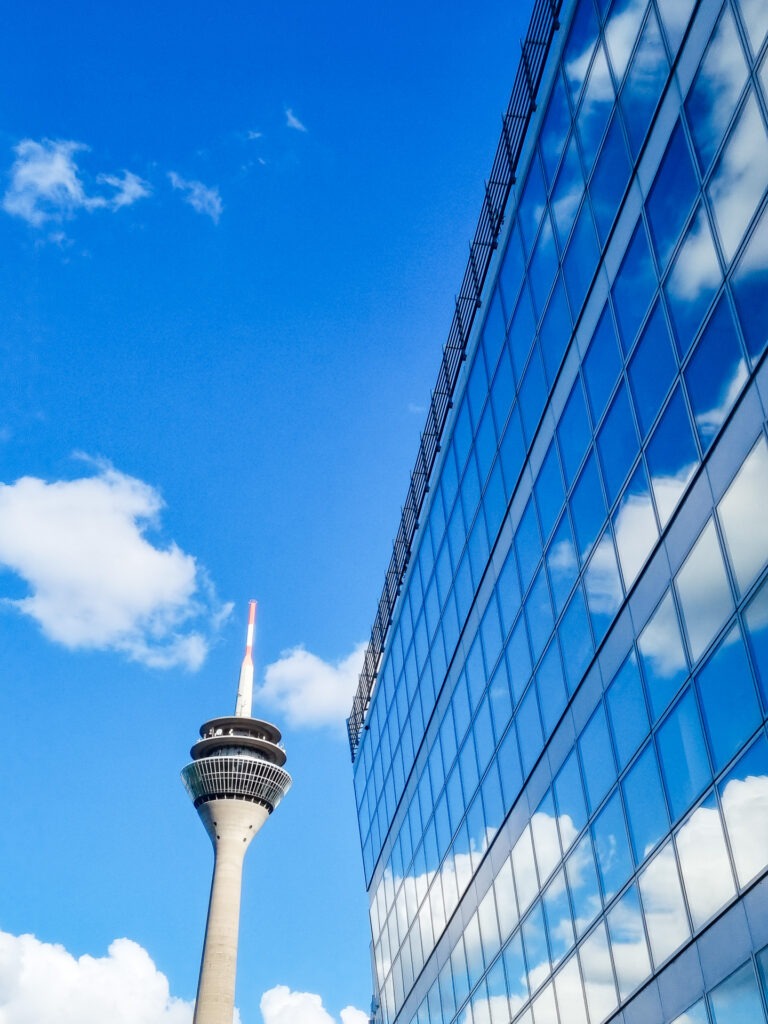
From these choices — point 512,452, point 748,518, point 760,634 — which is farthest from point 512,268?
point 760,634

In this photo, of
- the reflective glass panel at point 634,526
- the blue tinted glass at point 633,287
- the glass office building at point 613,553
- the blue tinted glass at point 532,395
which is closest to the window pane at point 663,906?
the glass office building at point 613,553

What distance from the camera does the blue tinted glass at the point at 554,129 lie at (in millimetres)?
22547

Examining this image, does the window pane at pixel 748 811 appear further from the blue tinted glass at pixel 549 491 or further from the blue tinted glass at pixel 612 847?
the blue tinted glass at pixel 549 491

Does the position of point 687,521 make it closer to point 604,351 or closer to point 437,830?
point 604,351

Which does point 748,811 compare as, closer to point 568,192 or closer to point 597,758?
point 597,758

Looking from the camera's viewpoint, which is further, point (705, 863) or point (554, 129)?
point (554, 129)

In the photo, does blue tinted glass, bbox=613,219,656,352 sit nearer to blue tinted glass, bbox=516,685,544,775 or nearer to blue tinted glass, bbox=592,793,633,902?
blue tinted glass, bbox=592,793,633,902

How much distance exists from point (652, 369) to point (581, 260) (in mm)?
4533

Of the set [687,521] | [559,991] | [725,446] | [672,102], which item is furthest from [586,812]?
[672,102]

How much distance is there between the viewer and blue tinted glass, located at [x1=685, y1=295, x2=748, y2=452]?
14680mm

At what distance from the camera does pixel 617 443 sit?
19094mm

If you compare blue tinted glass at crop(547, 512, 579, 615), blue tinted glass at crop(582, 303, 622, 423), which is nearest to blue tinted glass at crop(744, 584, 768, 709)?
blue tinted glass at crop(582, 303, 622, 423)

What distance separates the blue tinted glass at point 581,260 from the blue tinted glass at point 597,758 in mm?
8173

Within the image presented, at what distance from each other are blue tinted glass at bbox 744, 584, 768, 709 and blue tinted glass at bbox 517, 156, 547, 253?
1264 cm
